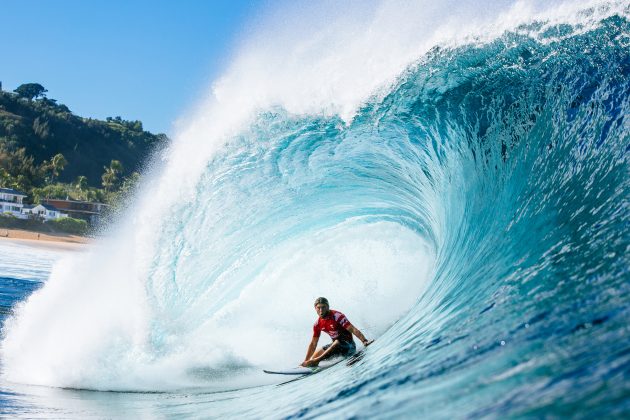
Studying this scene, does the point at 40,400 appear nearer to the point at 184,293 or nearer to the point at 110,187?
the point at 184,293

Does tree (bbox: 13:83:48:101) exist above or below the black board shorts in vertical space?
above

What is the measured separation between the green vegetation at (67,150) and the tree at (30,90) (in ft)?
0.77

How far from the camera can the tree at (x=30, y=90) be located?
160250mm

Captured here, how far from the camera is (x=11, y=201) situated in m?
73.8

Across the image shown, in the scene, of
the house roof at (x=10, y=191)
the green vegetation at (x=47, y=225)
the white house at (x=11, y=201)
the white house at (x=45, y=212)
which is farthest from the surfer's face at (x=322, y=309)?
the house roof at (x=10, y=191)

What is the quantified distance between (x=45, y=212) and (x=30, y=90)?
104530 millimetres

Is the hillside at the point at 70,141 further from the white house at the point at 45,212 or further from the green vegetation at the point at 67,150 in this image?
the white house at the point at 45,212

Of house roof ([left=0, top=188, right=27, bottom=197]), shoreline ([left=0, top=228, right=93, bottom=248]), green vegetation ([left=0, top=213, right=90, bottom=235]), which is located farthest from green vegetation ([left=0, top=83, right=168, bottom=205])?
shoreline ([left=0, top=228, right=93, bottom=248])

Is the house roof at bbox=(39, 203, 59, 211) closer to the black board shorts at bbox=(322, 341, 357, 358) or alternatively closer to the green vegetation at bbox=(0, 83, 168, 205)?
the green vegetation at bbox=(0, 83, 168, 205)

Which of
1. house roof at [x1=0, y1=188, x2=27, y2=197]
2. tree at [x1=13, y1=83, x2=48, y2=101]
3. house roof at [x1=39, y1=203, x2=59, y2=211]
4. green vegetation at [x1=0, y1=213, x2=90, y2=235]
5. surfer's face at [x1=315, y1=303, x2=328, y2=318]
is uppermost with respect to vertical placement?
tree at [x1=13, y1=83, x2=48, y2=101]

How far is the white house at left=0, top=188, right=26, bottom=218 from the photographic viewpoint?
70.9 meters

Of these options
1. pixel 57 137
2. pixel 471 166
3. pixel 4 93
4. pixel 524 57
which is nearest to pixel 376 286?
pixel 471 166

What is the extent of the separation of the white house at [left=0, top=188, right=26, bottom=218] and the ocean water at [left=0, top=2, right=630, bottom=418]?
64.7 metres

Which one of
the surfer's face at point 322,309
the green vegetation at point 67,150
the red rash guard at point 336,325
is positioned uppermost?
the green vegetation at point 67,150
